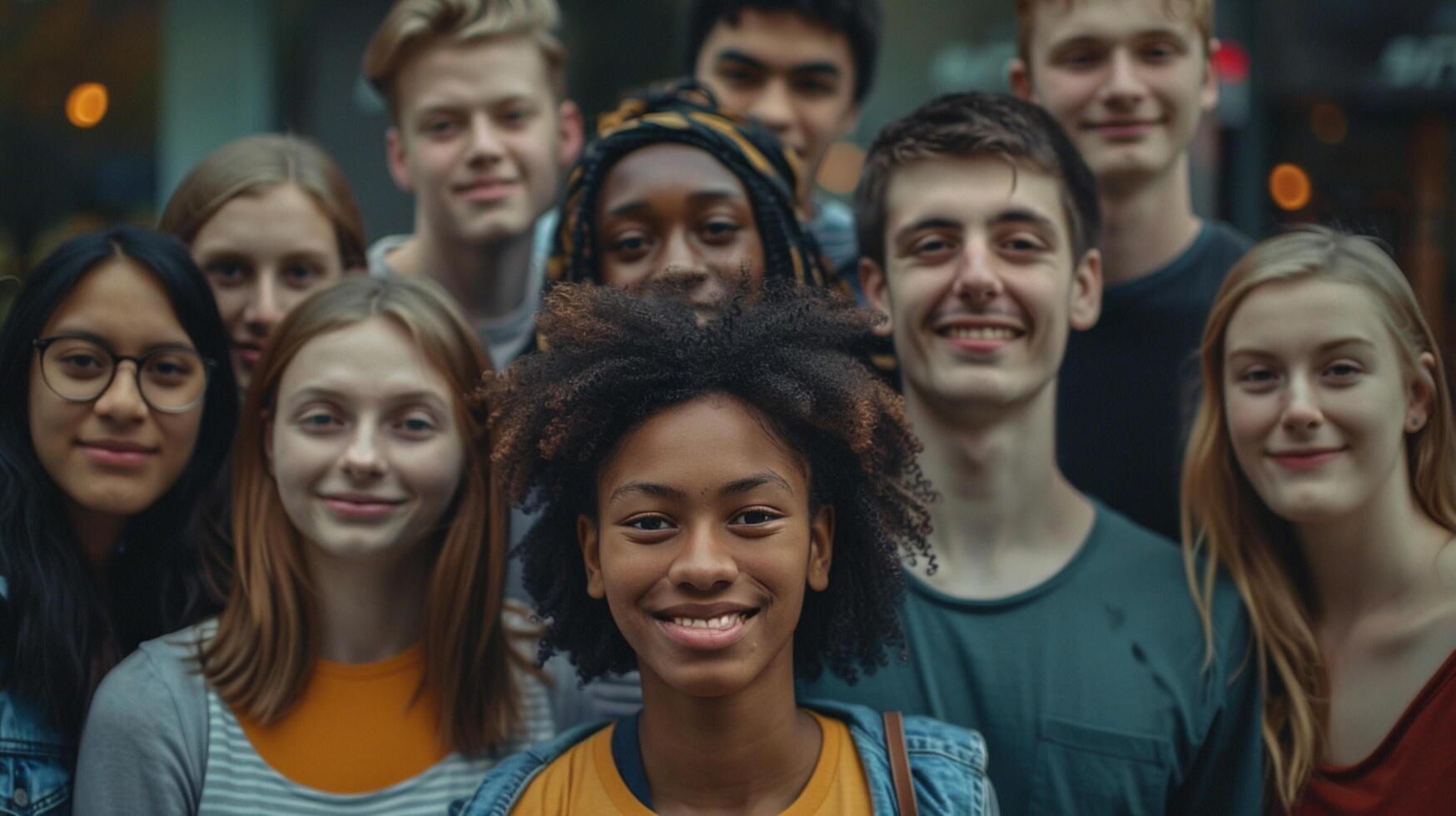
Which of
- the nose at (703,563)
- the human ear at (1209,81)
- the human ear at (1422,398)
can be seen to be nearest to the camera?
the nose at (703,563)

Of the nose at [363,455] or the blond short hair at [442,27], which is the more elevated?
the blond short hair at [442,27]

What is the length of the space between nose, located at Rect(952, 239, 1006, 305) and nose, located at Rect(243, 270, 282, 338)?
1.78 meters

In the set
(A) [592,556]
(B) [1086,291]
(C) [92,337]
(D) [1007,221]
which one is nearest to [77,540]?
(C) [92,337]

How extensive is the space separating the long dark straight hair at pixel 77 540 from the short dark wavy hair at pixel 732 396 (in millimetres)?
873

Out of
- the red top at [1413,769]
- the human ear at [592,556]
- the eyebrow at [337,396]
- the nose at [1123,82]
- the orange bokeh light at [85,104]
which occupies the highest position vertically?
the orange bokeh light at [85,104]

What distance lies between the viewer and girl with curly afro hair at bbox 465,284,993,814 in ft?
9.23

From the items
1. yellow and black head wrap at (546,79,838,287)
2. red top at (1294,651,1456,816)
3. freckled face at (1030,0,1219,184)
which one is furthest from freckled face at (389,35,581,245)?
red top at (1294,651,1456,816)

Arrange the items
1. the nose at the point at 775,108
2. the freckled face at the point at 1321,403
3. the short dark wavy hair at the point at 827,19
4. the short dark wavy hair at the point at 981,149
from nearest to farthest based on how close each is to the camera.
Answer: the freckled face at the point at 1321,403, the short dark wavy hair at the point at 981,149, the nose at the point at 775,108, the short dark wavy hair at the point at 827,19

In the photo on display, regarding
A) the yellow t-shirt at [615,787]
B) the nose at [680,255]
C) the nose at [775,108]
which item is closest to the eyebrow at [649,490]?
the yellow t-shirt at [615,787]

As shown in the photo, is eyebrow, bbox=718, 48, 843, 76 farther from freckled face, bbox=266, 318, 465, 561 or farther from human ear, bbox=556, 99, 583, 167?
freckled face, bbox=266, 318, 465, 561

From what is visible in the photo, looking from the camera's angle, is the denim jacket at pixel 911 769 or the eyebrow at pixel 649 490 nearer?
the eyebrow at pixel 649 490

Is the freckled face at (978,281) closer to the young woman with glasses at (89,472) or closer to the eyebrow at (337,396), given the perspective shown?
the eyebrow at (337,396)

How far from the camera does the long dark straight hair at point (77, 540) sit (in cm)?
334

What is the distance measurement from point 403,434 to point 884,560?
3.61 ft
